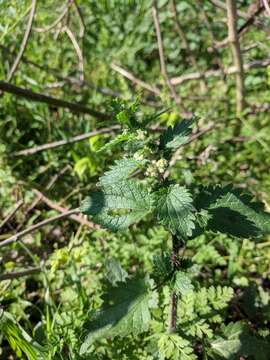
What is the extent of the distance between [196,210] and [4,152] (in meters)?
1.83

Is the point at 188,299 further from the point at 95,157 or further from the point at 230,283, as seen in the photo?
the point at 95,157

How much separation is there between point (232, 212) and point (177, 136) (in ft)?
0.92

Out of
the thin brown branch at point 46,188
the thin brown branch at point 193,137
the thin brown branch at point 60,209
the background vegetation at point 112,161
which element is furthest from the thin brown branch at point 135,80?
the thin brown branch at point 60,209

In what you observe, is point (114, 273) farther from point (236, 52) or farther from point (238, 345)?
point (236, 52)

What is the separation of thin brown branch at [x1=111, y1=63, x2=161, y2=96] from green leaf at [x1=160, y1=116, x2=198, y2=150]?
1799 mm

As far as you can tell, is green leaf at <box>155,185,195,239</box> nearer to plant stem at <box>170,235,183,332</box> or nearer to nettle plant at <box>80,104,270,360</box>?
nettle plant at <box>80,104,270,360</box>

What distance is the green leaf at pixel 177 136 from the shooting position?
1418 millimetres

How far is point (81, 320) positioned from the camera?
1.81m

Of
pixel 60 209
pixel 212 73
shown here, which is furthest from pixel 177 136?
pixel 212 73

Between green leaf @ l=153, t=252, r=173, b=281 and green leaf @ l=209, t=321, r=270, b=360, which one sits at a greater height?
green leaf @ l=153, t=252, r=173, b=281

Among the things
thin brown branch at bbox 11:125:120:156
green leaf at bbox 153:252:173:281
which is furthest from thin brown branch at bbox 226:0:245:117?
green leaf at bbox 153:252:173:281

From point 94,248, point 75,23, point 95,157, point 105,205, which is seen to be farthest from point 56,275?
point 75,23

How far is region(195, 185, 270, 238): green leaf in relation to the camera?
1441mm

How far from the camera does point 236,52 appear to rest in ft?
8.78
